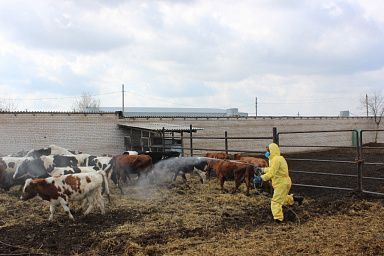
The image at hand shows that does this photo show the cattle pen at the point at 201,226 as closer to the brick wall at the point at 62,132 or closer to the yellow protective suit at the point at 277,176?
the yellow protective suit at the point at 277,176

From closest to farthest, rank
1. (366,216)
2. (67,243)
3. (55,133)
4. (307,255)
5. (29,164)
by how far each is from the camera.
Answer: (307,255) → (67,243) → (366,216) → (29,164) → (55,133)

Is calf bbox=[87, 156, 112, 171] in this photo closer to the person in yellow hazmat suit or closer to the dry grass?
the dry grass

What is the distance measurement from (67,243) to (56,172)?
340 centimetres

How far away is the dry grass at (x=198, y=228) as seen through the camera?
613 centimetres

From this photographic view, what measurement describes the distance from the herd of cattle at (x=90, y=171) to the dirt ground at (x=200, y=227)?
44 centimetres

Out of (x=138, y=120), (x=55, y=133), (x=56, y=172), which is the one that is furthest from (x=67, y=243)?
(x=138, y=120)

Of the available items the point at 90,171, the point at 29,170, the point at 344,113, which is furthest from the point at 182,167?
the point at 344,113

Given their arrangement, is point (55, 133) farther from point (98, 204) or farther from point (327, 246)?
point (327, 246)

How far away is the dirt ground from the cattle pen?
0.04 ft

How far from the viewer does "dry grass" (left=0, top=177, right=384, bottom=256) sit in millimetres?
6133

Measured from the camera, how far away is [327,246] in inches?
236

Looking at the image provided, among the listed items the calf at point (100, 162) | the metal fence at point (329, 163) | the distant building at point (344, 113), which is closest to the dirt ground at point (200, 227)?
the metal fence at point (329, 163)

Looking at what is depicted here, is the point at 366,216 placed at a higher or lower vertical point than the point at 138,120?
lower

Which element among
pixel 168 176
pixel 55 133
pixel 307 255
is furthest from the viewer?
pixel 55 133
